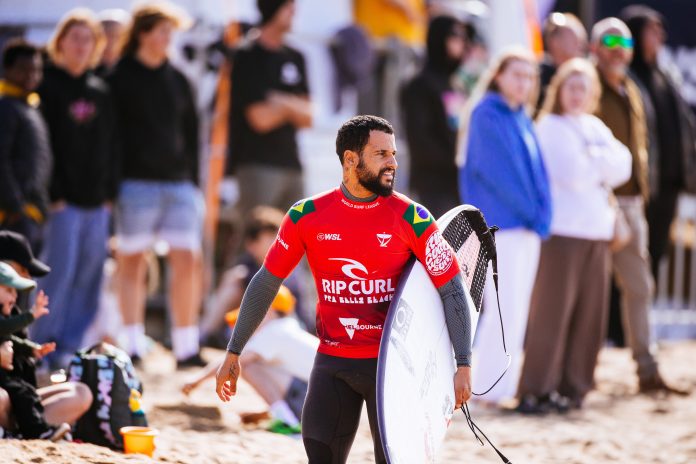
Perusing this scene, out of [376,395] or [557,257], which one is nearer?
[376,395]

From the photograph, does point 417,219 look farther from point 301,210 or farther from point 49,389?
point 49,389

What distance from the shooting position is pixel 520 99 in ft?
25.8

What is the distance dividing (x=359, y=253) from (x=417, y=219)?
0.25 m

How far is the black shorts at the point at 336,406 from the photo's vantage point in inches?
187

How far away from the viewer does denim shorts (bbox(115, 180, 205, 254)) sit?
28.2ft

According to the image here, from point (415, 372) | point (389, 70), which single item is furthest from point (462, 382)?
point (389, 70)

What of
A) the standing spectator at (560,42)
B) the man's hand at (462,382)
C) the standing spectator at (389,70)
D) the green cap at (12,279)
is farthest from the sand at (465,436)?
the standing spectator at (389,70)

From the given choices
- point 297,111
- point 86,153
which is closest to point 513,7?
point 297,111

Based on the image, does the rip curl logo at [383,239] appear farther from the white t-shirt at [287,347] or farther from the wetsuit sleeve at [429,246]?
the white t-shirt at [287,347]

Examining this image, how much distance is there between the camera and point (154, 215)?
340 inches

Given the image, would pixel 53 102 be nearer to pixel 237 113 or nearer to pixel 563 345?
pixel 237 113

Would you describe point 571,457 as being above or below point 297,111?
below

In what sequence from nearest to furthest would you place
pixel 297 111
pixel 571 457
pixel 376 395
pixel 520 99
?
pixel 376 395
pixel 571 457
pixel 520 99
pixel 297 111

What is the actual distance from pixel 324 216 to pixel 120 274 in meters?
4.21
